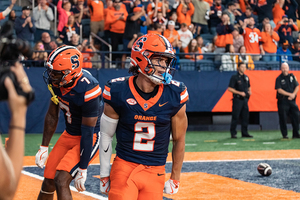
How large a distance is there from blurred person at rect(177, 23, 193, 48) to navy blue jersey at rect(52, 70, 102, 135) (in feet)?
35.5

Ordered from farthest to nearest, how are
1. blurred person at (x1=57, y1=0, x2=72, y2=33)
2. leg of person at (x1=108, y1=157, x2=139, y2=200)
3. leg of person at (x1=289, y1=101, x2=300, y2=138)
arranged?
blurred person at (x1=57, y1=0, x2=72, y2=33), leg of person at (x1=289, y1=101, x2=300, y2=138), leg of person at (x1=108, y1=157, x2=139, y2=200)

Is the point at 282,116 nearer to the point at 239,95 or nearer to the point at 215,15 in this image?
the point at 239,95

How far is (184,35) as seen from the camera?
15.0 m

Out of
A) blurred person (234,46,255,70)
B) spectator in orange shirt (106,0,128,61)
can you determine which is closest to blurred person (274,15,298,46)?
blurred person (234,46,255,70)

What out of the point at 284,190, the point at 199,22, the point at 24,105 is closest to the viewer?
the point at 24,105

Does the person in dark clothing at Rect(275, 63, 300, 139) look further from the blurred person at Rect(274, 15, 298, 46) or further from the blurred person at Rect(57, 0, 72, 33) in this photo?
the blurred person at Rect(57, 0, 72, 33)

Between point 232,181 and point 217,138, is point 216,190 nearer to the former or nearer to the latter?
point 232,181

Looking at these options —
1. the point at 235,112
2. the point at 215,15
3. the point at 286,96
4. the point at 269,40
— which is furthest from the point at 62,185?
the point at 215,15

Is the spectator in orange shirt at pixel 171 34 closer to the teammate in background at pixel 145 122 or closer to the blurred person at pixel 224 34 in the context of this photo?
the blurred person at pixel 224 34

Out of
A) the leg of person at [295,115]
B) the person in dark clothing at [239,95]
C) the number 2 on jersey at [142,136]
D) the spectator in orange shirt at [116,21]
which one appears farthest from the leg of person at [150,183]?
the spectator in orange shirt at [116,21]

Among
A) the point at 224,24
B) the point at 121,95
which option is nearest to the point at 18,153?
the point at 121,95

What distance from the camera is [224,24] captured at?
50.1ft

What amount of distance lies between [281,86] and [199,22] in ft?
18.2

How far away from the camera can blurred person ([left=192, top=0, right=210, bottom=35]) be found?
1645cm
